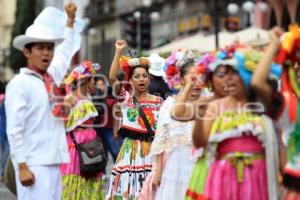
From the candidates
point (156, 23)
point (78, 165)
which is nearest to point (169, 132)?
point (78, 165)

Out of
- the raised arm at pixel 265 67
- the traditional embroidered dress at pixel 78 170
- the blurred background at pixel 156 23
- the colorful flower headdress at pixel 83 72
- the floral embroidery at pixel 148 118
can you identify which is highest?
the blurred background at pixel 156 23

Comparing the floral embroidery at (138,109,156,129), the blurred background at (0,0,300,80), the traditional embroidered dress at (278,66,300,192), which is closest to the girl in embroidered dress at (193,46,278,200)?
the traditional embroidered dress at (278,66,300,192)

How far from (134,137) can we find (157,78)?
35.1 inches

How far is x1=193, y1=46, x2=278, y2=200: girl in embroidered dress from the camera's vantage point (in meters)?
6.18

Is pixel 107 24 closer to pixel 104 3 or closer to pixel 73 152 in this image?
pixel 104 3

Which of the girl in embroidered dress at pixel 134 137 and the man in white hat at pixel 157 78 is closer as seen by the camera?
the girl in embroidered dress at pixel 134 137

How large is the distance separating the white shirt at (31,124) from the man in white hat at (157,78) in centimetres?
322

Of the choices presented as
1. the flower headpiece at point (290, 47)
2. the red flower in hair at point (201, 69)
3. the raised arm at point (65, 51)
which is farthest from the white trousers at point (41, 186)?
the flower headpiece at point (290, 47)

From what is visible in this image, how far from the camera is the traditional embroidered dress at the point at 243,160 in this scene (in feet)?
20.3

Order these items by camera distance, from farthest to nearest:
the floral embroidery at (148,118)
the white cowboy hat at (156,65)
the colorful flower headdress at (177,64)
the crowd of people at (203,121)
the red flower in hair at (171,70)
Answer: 1. the white cowboy hat at (156,65)
2. the floral embroidery at (148,118)
3. the red flower in hair at (171,70)
4. the colorful flower headdress at (177,64)
5. the crowd of people at (203,121)

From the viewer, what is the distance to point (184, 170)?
7.78 m

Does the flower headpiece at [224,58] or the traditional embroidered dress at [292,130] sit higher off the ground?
the flower headpiece at [224,58]

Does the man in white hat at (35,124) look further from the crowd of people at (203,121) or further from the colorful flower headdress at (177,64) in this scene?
the colorful flower headdress at (177,64)

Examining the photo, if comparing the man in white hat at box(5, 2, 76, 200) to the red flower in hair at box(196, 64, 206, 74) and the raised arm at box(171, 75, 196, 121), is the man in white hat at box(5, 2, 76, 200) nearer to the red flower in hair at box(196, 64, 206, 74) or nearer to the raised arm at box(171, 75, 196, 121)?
the raised arm at box(171, 75, 196, 121)
